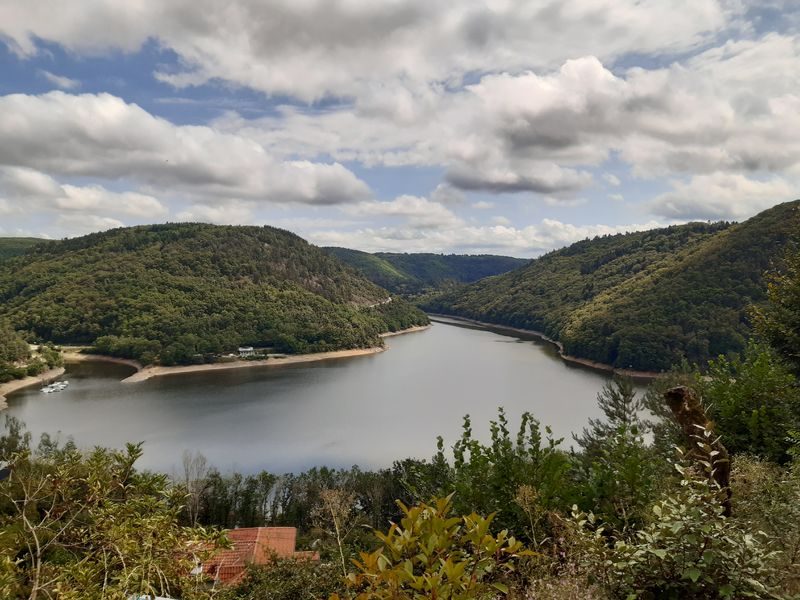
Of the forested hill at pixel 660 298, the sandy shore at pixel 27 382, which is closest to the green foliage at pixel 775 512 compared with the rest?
the forested hill at pixel 660 298

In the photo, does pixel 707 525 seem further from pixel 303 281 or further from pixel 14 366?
pixel 303 281

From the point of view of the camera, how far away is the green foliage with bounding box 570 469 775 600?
272cm

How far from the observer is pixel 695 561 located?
285cm

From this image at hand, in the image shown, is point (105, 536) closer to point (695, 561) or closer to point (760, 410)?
point (695, 561)

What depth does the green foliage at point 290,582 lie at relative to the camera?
8602mm

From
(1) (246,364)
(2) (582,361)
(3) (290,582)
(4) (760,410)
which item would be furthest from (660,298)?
(3) (290,582)

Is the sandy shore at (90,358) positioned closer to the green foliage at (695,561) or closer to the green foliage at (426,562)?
the green foliage at (695,561)

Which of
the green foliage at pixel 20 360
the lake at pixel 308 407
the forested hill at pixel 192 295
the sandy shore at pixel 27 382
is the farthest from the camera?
the forested hill at pixel 192 295

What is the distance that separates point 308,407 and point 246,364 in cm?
3156

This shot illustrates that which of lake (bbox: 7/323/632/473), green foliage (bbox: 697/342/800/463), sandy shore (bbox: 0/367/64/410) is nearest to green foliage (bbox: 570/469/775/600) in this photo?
green foliage (bbox: 697/342/800/463)

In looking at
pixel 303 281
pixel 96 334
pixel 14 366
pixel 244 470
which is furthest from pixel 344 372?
pixel 303 281

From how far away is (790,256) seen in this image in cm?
1027

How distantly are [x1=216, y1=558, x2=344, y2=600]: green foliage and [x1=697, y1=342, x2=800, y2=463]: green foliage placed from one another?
7.55m

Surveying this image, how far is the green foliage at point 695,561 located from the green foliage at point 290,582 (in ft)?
20.6
